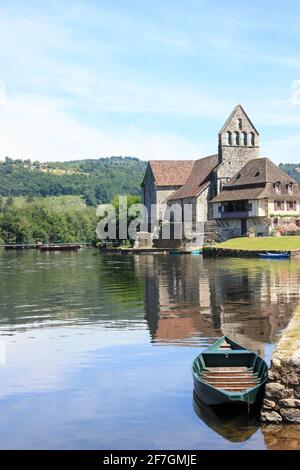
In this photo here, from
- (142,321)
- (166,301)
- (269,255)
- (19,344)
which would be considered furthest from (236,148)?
(19,344)

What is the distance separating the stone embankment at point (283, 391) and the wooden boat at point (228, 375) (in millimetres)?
480

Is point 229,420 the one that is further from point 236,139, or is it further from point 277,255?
point 236,139

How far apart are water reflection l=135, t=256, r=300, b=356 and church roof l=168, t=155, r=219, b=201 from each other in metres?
40.8

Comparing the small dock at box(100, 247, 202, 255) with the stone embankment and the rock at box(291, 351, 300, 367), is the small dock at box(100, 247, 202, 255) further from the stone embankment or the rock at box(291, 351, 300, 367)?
the rock at box(291, 351, 300, 367)

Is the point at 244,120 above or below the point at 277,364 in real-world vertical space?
above

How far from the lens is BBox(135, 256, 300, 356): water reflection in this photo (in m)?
27.4

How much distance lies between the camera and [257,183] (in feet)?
304

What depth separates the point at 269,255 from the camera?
72812mm

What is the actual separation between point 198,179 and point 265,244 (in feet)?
94.5

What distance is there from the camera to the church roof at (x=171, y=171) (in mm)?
111438

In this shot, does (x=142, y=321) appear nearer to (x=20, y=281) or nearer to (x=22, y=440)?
(x=22, y=440)

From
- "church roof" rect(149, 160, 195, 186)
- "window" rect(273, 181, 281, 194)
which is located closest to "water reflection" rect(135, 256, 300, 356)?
"window" rect(273, 181, 281, 194)

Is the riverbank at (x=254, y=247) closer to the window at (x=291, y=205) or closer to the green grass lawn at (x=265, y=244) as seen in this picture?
the green grass lawn at (x=265, y=244)

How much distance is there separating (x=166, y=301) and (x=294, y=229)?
175 ft
